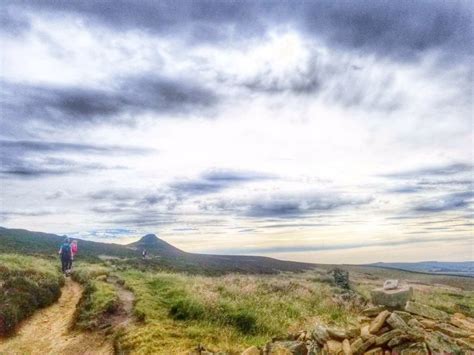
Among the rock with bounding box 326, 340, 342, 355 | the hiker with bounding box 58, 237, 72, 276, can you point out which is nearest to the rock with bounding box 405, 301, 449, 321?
the rock with bounding box 326, 340, 342, 355

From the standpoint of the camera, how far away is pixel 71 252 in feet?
101

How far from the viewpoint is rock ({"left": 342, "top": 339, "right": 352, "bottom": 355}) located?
33.8 feet

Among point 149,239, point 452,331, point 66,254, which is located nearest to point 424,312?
point 452,331

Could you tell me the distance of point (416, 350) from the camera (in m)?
9.59

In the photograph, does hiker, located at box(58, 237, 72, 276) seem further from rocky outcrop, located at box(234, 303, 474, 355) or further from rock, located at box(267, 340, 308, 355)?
rock, located at box(267, 340, 308, 355)

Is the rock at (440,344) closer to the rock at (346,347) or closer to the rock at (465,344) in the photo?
the rock at (465,344)

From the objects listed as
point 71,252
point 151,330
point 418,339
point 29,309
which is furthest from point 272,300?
point 71,252

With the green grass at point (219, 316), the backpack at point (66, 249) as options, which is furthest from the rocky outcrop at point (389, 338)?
the backpack at point (66, 249)

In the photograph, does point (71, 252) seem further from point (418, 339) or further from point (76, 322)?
point (418, 339)

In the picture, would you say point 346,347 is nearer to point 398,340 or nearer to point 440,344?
point 398,340

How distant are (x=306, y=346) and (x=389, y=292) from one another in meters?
3.26

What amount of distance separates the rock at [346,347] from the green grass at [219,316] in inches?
133

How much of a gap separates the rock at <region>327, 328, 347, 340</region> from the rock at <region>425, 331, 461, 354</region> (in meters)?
2.09

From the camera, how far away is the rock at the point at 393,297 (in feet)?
40.3
